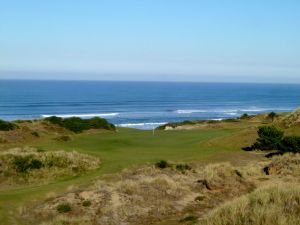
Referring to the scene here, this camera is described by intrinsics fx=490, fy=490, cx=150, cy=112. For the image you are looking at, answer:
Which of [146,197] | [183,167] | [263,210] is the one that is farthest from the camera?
[183,167]

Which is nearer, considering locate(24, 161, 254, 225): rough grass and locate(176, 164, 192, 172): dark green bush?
locate(24, 161, 254, 225): rough grass

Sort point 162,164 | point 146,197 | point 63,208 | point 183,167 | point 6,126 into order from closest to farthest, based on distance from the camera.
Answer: point 63,208, point 146,197, point 183,167, point 162,164, point 6,126

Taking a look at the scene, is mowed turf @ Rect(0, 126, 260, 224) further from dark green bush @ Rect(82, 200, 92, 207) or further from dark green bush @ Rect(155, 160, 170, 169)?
dark green bush @ Rect(82, 200, 92, 207)

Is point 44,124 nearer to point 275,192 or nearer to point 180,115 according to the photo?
point 275,192

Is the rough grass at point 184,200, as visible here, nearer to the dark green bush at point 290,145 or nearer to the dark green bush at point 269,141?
the dark green bush at point 290,145

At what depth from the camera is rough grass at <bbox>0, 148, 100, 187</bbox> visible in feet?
84.8

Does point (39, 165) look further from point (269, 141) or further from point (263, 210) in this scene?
point (263, 210)

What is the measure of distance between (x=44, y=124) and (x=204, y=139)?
53.3ft

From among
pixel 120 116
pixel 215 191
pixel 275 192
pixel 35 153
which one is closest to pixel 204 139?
pixel 35 153

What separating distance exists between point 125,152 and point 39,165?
24.4 feet

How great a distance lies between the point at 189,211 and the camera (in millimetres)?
17531

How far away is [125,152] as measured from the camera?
32.9m

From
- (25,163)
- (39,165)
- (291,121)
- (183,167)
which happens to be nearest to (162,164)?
(183,167)

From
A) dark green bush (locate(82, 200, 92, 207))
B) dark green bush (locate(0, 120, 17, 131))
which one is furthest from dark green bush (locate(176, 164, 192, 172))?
dark green bush (locate(0, 120, 17, 131))
